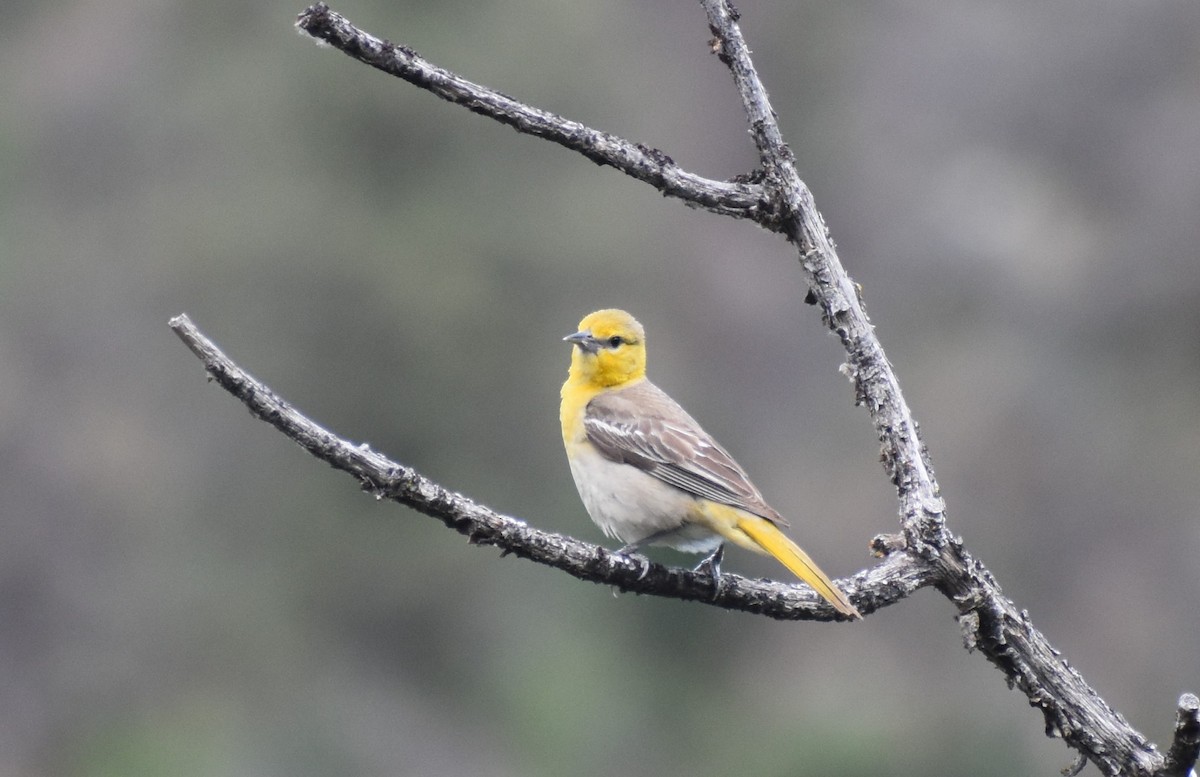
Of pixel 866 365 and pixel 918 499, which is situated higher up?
pixel 866 365

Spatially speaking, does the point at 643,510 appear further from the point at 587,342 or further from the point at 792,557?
the point at 587,342

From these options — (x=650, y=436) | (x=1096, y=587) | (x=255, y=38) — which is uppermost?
(x=255, y=38)

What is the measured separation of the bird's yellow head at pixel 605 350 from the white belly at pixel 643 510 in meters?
1.08

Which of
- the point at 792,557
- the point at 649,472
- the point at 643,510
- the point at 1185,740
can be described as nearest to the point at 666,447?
the point at 649,472

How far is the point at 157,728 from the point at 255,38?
47.8 ft

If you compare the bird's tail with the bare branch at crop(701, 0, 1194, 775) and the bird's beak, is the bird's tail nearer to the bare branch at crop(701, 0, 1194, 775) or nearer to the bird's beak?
the bare branch at crop(701, 0, 1194, 775)

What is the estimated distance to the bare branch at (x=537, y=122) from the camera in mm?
4906

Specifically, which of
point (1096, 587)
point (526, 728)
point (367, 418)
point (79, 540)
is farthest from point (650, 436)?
point (1096, 587)

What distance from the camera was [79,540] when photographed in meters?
30.0

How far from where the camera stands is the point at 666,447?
8008mm

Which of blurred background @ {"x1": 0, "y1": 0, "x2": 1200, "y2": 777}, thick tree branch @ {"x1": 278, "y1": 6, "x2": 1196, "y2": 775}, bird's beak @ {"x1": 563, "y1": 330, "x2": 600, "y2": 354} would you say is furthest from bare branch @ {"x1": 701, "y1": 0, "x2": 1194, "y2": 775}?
blurred background @ {"x1": 0, "y1": 0, "x2": 1200, "y2": 777}

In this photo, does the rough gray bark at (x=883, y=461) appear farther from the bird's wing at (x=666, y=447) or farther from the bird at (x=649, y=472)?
the bird's wing at (x=666, y=447)

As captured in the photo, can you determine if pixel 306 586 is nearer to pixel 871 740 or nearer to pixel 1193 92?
pixel 871 740

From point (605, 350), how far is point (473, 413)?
20209 millimetres
